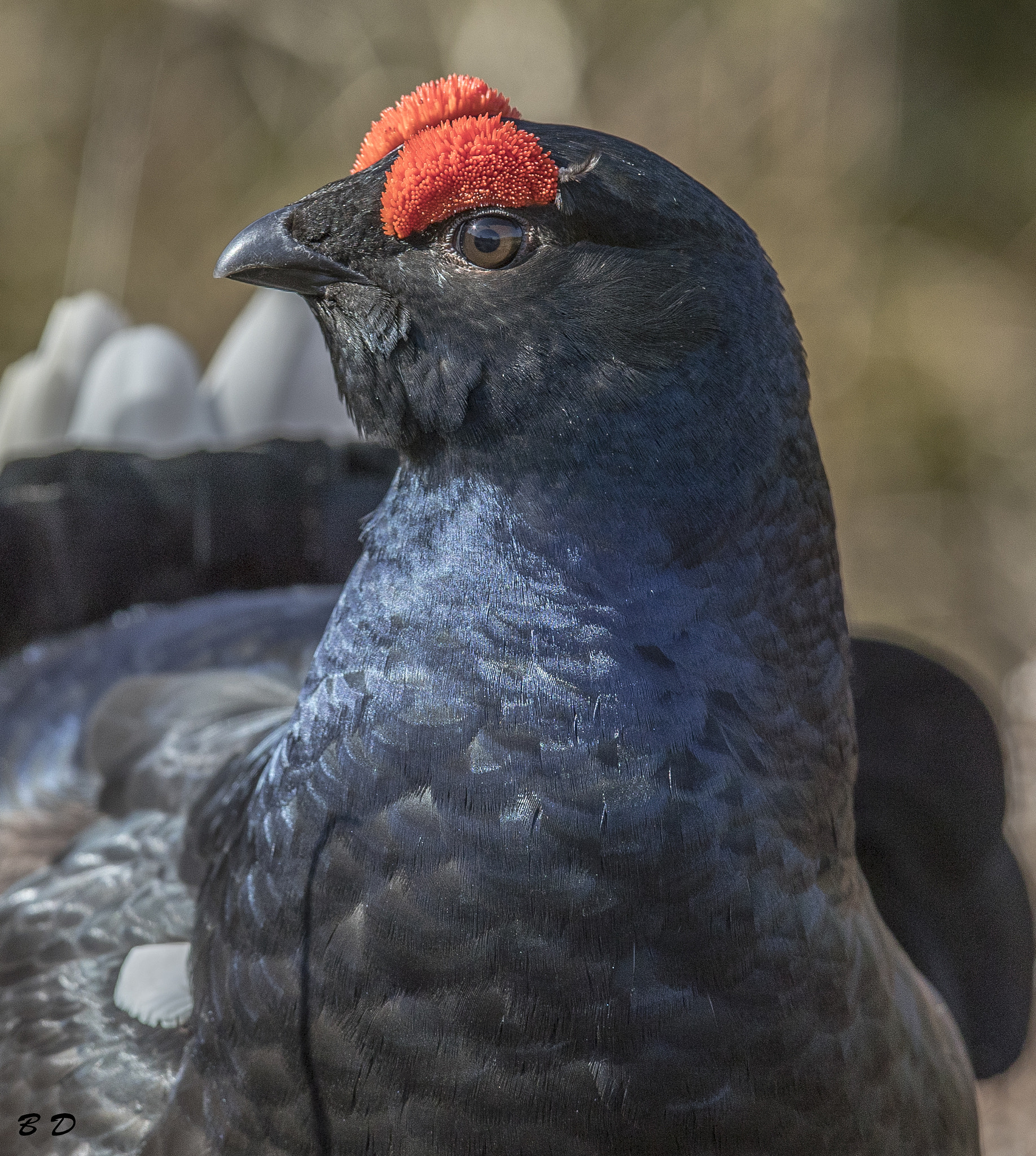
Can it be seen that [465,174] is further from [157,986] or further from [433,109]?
[157,986]

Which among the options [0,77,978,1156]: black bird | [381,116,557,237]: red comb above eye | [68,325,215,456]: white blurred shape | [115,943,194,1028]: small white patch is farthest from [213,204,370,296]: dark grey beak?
[68,325,215,456]: white blurred shape

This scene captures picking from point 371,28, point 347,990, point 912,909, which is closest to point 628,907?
point 347,990

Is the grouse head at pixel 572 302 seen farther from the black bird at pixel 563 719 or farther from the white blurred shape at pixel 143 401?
the white blurred shape at pixel 143 401

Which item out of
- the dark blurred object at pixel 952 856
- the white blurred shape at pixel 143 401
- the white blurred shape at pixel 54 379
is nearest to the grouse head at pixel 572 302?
the dark blurred object at pixel 952 856

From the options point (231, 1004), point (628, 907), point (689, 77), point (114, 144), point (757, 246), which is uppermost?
point (689, 77)

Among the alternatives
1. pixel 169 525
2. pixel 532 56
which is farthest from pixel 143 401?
pixel 532 56

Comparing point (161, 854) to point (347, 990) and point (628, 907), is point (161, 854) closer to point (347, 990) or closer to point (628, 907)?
point (347, 990)

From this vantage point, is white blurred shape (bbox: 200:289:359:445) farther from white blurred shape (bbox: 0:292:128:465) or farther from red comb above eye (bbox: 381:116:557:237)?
red comb above eye (bbox: 381:116:557:237)
